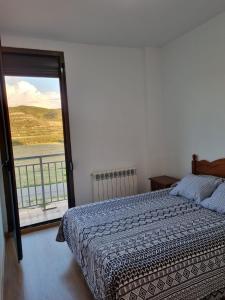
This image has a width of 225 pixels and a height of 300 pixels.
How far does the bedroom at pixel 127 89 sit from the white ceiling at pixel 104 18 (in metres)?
0.01

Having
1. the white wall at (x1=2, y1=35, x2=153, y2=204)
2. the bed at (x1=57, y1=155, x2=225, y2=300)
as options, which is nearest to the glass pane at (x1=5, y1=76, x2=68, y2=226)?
the white wall at (x1=2, y1=35, x2=153, y2=204)

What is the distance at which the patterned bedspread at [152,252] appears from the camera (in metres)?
1.46

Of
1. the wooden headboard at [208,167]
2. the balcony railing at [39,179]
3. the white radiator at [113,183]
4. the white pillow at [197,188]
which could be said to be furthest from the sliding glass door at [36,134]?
the wooden headboard at [208,167]

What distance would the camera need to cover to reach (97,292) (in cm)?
166

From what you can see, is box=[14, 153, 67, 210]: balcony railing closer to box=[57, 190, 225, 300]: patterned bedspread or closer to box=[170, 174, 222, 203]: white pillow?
box=[57, 190, 225, 300]: patterned bedspread

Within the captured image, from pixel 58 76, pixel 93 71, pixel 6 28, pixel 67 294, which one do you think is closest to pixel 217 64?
pixel 93 71

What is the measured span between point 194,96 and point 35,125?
8.12ft

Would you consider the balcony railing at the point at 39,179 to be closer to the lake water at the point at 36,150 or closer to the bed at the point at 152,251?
the lake water at the point at 36,150

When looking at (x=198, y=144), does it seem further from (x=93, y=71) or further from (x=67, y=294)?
(x=67, y=294)

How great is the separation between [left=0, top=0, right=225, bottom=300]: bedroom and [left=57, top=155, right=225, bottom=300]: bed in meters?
0.55

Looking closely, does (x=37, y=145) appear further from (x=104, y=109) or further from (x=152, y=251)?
(x=152, y=251)

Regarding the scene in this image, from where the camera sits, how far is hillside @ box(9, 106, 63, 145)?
3.61m

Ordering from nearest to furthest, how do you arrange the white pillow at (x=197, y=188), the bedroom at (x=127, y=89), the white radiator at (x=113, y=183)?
1. the bedroom at (x=127, y=89)
2. the white pillow at (x=197, y=188)
3. the white radiator at (x=113, y=183)

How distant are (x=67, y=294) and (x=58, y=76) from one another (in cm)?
259
